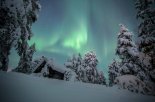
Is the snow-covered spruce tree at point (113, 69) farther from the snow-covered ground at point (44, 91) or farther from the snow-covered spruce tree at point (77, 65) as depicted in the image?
the snow-covered ground at point (44, 91)

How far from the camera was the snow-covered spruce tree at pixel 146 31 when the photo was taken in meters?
20.8

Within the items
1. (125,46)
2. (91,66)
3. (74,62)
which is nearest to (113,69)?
(91,66)

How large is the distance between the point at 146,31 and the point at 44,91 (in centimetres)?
1866

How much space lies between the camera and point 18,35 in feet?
54.5

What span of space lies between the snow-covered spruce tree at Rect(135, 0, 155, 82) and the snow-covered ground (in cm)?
1196

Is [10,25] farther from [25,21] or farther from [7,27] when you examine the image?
[25,21]

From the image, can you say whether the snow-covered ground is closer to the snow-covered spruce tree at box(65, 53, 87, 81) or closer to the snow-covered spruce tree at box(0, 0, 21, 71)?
the snow-covered spruce tree at box(0, 0, 21, 71)

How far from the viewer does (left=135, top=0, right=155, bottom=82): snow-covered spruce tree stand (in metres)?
20.8

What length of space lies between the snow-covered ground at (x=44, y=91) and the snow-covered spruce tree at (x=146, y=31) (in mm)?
11959

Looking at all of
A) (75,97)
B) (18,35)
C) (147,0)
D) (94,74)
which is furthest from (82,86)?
(94,74)

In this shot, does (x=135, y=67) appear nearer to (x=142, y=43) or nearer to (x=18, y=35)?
(x=142, y=43)

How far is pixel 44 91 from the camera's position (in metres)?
6.97

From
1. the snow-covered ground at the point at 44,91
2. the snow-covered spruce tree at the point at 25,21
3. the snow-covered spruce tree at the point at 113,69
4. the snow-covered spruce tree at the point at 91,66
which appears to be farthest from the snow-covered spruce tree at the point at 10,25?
the snow-covered spruce tree at the point at 113,69

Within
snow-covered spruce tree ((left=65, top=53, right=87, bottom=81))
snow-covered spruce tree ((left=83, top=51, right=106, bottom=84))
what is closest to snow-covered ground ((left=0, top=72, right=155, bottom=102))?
snow-covered spruce tree ((left=65, top=53, right=87, bottom=81))
